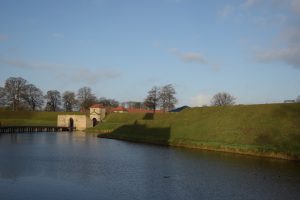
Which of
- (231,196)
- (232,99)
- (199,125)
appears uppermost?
(232,99)

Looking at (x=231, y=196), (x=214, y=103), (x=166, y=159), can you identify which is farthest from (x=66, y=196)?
(x=214, y=103)

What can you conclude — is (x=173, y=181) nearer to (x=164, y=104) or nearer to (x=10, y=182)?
(x=10, y=182)

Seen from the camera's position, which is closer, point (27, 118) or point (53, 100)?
point (27, 118)

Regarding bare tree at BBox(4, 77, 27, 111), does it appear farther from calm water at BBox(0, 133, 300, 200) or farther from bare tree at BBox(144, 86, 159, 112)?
calm water at BBox(0, 133, 300, 200)

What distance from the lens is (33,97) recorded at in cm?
13512

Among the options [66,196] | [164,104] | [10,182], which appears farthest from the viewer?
[164,104]

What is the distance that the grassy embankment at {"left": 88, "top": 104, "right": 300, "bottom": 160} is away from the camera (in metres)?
46.3

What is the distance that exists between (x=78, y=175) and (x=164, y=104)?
98.8 metres

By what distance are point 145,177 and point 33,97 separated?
113 meters

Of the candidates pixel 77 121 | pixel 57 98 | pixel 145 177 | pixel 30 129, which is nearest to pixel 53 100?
pixel 57 98

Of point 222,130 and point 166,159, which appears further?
point 222,130

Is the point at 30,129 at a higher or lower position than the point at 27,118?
lower

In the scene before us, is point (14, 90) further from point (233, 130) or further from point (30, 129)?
point (233, 130)

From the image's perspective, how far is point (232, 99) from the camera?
137 metres
